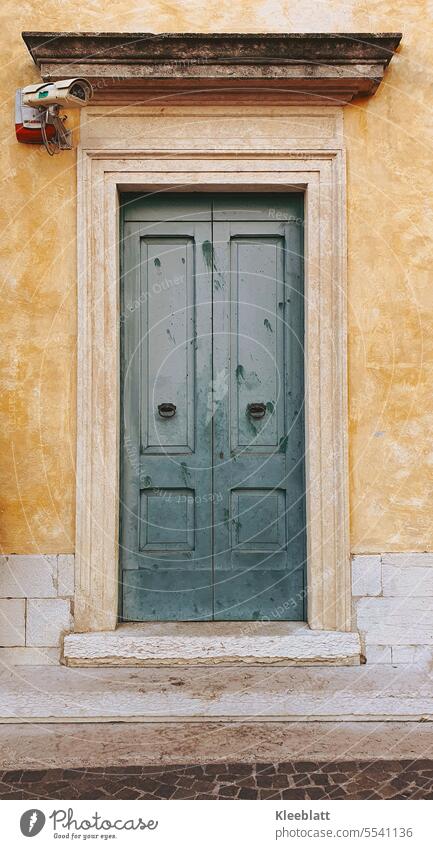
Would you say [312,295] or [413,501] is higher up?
[312,295]

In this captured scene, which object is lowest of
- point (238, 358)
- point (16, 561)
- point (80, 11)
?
point (16, 561)

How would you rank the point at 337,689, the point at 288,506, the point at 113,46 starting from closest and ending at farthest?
the point at 337,689 → the point at 113,46 → the point at 288,506

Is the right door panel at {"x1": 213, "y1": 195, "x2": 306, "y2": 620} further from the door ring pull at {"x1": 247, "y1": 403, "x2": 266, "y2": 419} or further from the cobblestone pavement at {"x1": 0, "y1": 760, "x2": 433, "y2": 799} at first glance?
the cobblestone pavement at {"x1": 0, "y1": 760, "x2": 433, "y2": 799}

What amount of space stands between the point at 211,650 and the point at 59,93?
3204 millimetres

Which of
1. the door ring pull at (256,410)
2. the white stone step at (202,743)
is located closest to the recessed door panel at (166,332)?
the door ring pull at (256,410)

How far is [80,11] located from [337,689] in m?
4.16

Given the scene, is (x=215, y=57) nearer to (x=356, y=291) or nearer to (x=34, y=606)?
(x=356, y=291)

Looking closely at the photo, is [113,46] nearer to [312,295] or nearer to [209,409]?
[312,295]

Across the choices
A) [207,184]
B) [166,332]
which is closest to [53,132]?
[207,184]

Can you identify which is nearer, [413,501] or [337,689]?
[337,689]

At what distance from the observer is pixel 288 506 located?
4.91 metres

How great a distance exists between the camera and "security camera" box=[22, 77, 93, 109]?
4.33 meters
